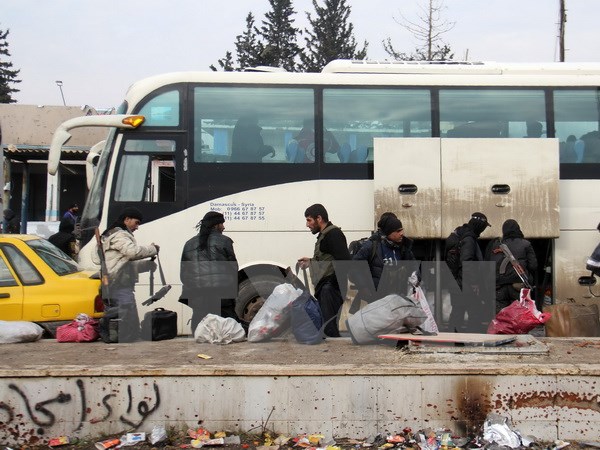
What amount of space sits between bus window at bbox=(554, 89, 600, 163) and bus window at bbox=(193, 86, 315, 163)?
138 inches

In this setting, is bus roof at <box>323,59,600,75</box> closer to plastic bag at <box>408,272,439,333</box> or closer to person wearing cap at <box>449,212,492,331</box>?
person wearing cap at <box>449,212,492,331</box>

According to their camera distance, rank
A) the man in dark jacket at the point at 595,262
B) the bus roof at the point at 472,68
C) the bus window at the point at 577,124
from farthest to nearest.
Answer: the bus roof at the point at 472,68, the bus window at the point at 577,124, the man in dark jacket at the point at 595,262

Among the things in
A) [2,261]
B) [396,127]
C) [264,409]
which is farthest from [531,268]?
[2,261]

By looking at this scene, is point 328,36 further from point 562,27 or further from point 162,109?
point 162,109

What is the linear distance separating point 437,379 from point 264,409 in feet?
4.53

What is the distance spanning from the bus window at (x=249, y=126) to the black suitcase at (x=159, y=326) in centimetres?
272

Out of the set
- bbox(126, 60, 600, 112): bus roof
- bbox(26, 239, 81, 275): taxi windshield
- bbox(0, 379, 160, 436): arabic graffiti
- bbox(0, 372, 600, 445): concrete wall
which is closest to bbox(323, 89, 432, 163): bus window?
bbox(126, 60, 600, 112): bus roof

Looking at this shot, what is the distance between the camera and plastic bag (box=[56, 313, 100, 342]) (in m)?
7.15

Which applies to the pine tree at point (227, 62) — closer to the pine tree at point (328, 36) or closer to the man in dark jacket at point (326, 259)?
the pine tree at point (328, 36)

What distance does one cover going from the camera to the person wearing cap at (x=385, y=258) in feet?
24.5

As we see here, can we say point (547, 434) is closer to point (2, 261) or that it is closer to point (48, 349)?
Answer: point (48, 349)

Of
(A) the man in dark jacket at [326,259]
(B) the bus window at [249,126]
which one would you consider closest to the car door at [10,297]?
(B) the bus window at [249,126]

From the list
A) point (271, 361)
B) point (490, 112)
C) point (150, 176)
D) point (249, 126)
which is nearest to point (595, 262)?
point (490, 112)

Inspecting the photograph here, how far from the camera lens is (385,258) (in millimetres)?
7520
